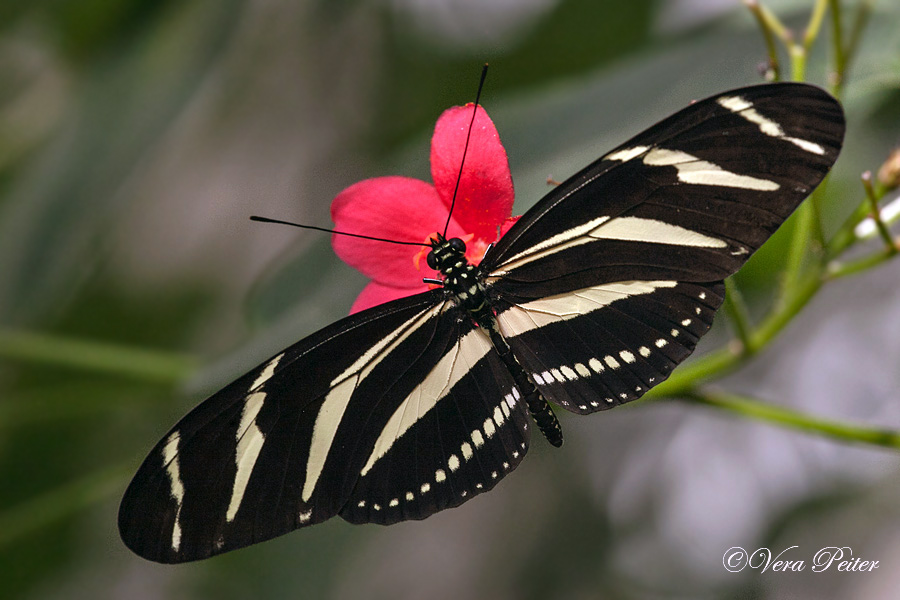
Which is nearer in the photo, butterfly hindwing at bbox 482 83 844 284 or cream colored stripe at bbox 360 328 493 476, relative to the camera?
butterfly hindwing at bbox 482 83 844 284

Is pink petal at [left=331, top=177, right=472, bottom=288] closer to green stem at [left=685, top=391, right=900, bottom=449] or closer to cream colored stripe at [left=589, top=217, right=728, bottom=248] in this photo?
cream colored stripe at [left=589, top=217, right=728, bottom=248]

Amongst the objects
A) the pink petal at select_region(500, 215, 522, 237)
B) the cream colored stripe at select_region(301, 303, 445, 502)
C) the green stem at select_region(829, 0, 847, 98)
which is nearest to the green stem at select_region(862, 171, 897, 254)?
the green stem at select_region(829, 0, 847, 98)

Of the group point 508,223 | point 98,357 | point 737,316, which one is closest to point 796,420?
point 737,316

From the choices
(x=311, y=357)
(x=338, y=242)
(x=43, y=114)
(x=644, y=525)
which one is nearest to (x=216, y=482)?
(x=311, y=357)

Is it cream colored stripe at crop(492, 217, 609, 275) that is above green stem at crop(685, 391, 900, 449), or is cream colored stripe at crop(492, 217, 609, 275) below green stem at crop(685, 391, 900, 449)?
above

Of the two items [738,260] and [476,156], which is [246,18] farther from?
[738,260]

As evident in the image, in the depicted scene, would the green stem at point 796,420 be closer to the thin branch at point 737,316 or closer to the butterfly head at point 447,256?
the thin branch at point 737,316
